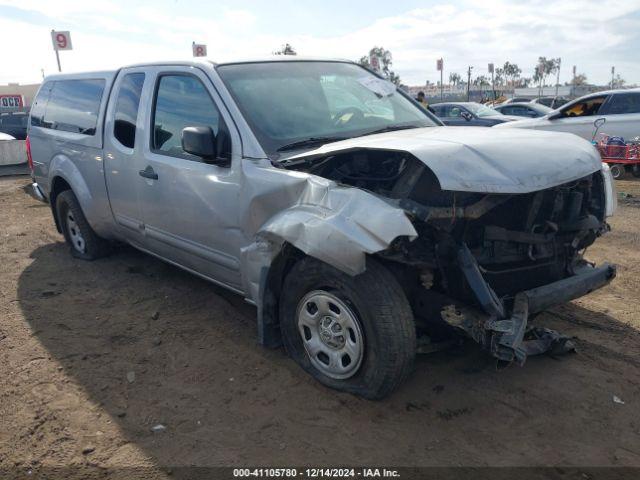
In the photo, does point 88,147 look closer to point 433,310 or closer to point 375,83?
point 375,83

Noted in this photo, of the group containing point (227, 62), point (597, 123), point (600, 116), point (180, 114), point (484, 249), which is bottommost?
point (484, 249)

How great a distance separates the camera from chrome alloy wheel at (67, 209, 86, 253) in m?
5.97

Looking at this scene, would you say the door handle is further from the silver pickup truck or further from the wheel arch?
the wheel arch

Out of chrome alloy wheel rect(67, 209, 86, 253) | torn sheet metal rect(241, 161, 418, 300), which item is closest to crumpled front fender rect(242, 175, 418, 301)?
torn sheet metal rect(241, 161, 418, 300)

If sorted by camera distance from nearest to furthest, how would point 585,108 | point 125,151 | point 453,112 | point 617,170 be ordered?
point 125,151, point 617,170, point 585,108, point 453,112

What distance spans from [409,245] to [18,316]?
3423 millimetres

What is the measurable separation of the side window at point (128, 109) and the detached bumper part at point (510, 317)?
295 centimetres

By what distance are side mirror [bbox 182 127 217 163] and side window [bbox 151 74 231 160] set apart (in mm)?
111

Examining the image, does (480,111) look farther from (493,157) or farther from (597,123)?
(493,157)

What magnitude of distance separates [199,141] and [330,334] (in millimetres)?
1466

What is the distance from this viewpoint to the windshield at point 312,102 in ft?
12.1

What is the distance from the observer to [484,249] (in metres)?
3.26

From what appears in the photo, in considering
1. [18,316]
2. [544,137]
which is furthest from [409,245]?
[18,316]

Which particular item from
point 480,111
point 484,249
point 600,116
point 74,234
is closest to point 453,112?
point 480,111
